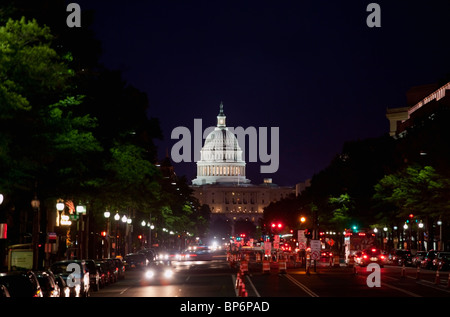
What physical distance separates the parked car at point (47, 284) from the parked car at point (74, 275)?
186 inches

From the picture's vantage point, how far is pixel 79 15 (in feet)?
136

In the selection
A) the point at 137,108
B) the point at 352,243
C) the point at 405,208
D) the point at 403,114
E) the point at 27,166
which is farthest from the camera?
the point at 403,114

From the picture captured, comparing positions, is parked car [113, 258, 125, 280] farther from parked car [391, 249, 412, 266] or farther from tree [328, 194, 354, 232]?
tree [328, 194, 354, 232]

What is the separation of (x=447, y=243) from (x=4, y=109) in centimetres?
7735

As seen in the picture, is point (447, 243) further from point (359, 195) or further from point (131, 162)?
point (131, 162)

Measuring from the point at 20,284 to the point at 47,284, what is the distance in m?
3.19

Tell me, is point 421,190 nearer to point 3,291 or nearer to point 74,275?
point 74,275

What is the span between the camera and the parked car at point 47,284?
2497 cm

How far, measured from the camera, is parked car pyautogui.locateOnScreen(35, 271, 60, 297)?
81.9ft

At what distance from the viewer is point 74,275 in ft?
107

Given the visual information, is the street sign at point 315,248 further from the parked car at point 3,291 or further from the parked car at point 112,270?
the parked car at point 3,291

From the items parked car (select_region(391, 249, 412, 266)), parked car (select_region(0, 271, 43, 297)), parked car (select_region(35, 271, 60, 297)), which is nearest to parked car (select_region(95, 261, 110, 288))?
parked car (select_region(35, 271, 60, 297))

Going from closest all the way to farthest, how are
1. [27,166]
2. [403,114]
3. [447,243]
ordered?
[27,166] < [447,243] < [403,114]
